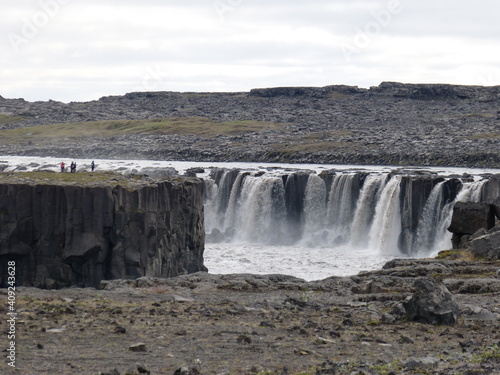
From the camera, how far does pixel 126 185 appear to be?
186ft

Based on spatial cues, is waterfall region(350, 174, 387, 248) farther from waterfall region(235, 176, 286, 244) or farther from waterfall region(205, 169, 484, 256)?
waterfall region(235, 176, 286, 244)

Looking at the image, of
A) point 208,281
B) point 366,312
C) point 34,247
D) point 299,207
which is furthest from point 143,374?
point 299,207

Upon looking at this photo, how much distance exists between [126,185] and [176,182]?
6.97m

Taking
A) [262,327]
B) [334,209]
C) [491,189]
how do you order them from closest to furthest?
[262,327]
[491,189]
[334,209]

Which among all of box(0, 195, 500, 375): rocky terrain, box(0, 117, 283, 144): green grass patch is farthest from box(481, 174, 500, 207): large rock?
box(0, 117, 283, 144): green grass patch

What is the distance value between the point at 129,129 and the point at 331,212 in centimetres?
10792

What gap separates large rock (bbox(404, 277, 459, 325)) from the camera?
25.2m

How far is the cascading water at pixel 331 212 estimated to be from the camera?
73.6m

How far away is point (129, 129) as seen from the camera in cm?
18600

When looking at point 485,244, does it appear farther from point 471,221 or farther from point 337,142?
point 337,142

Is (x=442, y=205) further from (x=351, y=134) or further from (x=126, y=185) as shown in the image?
(x=351, y=134)

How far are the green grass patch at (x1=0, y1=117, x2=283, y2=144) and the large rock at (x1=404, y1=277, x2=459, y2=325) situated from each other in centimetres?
14327

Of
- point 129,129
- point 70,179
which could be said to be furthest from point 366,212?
point 129,129

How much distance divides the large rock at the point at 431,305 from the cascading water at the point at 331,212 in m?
43.7
